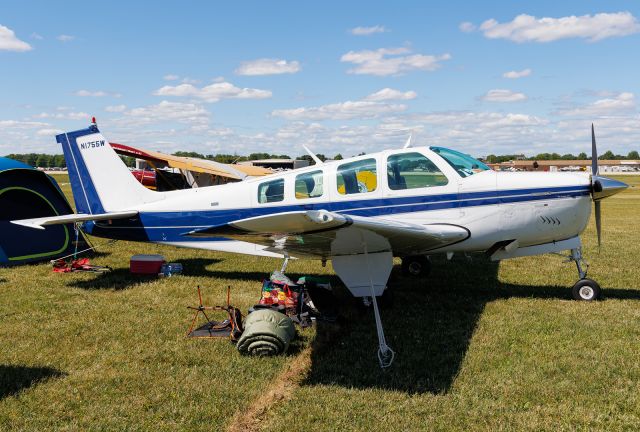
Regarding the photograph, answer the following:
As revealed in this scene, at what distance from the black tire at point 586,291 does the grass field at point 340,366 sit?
0.20 metres

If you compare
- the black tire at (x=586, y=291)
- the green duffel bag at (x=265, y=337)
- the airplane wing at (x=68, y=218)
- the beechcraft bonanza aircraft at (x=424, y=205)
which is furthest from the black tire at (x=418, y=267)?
the airplane wing at (x=68, y=218)

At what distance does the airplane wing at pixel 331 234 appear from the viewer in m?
4.31

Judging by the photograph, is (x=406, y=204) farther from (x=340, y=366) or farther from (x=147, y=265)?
(x=147, y=265)

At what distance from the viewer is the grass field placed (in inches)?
160

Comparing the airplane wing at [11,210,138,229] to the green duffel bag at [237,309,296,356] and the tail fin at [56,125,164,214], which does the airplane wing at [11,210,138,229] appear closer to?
the tail fin at [56,125,164,214]

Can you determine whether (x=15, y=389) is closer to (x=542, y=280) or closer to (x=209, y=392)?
(x=209, y=392)

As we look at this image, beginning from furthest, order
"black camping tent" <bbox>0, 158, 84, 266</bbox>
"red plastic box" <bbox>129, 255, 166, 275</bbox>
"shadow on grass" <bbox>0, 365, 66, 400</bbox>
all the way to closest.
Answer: "black camping tent" <bbox>0, 158, 84, 266</bbox> < "red plastic box" <bbox>129, 255, 166, 275</bbox> < "shadow on grass" <bbox>0, 365, 66, 400</bbox>

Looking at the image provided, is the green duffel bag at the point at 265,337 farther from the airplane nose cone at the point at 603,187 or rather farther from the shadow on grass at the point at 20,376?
the airplane nose cone at the point at 603,187

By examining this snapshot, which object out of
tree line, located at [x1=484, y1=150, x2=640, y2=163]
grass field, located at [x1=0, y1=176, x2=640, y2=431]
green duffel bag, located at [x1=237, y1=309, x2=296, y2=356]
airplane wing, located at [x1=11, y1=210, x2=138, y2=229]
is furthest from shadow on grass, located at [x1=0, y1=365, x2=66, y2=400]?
tree line, located at [x1=484, y1=150, x2=640, y2=163]

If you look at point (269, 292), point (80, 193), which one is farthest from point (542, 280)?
point (80, 193)

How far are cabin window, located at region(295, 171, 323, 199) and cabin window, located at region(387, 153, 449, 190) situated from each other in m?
1.09

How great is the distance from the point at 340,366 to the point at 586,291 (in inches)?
174

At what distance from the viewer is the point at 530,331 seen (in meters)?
5.94

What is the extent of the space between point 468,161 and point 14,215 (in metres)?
9.96
